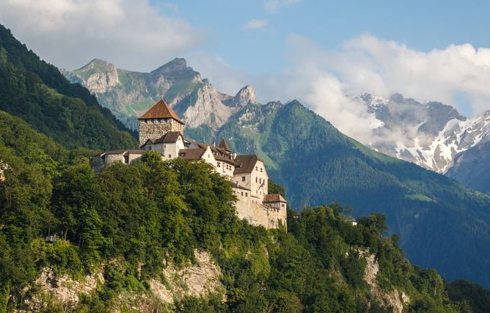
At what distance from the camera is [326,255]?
13375 centimetres

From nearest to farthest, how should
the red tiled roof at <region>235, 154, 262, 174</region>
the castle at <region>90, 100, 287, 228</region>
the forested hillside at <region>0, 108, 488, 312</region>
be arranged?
the forested hillside at <region>0, 108, 488, 312</region> < the castle at <region>90, 100, 287, 228</region> < the red tiled roof at <region>235, 154, 262, 174</region>

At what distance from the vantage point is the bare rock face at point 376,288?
145500 millimetres

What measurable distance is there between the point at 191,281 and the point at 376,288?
51.6 m

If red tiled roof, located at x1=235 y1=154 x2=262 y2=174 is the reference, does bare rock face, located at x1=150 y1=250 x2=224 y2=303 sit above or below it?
below

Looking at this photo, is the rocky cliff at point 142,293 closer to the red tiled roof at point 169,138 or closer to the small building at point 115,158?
the small building at point 115,158

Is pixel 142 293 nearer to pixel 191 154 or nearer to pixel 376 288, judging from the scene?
pixel 191 154

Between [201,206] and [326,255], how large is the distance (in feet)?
103

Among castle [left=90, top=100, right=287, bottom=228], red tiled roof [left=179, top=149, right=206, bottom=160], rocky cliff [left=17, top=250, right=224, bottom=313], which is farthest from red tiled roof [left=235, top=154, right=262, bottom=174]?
rocky cliff [left=17, top=250, right=224, bottom=313]

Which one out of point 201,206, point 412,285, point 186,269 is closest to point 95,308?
point 186,269

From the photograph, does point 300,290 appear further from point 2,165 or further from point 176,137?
point 2,165

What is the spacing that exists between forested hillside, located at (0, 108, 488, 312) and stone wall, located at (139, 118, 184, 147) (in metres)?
10.7

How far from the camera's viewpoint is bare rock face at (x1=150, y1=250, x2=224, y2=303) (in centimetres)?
9838

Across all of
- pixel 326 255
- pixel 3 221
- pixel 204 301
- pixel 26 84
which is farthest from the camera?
pixel 26 84

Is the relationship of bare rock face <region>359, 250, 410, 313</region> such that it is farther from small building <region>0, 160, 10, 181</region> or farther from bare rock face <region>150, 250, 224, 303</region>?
small building <region>0, 160, 10, 181</region>
